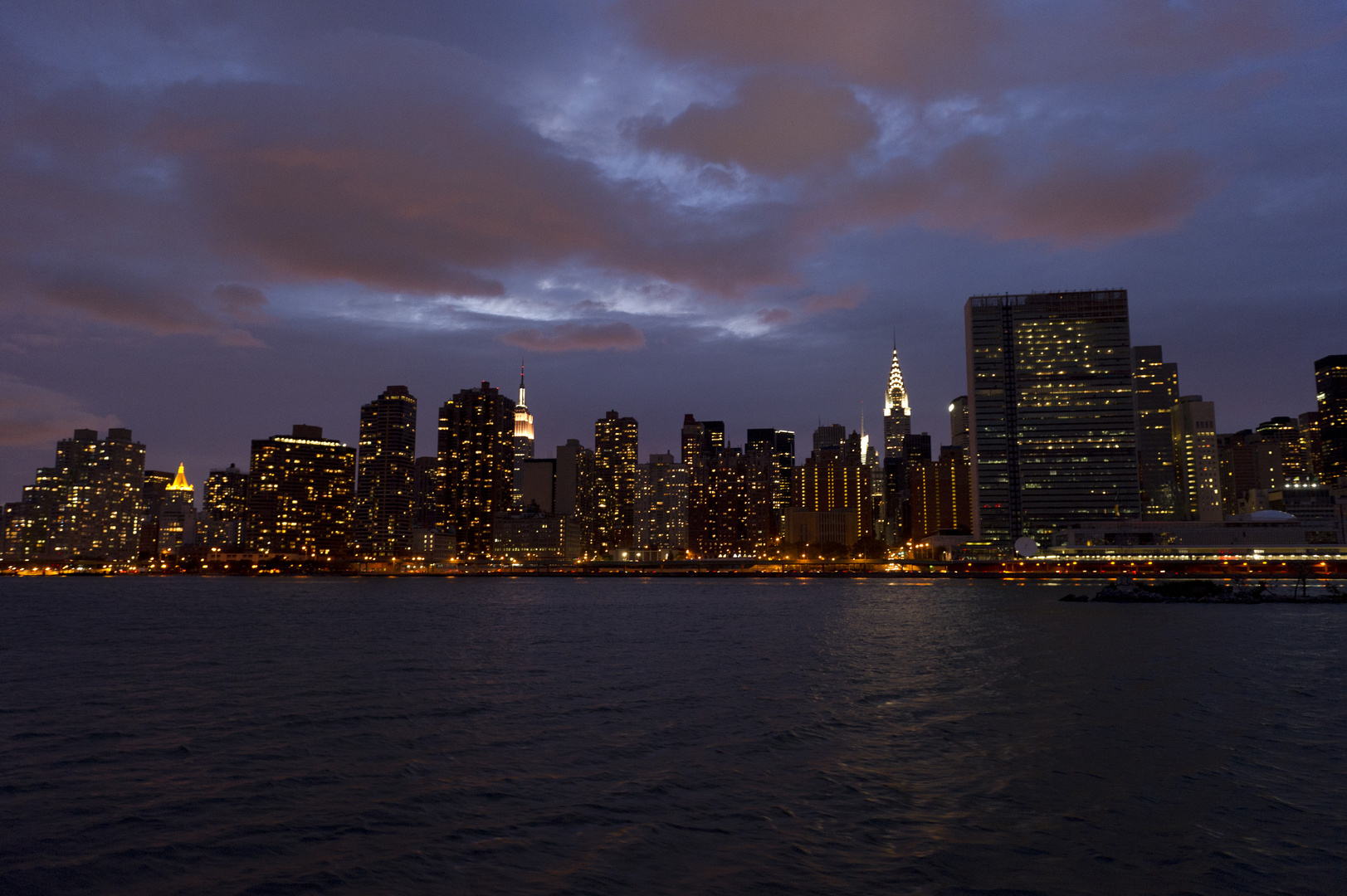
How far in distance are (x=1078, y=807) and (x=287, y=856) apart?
2253cm

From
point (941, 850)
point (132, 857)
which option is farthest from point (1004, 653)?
point (132, 857)

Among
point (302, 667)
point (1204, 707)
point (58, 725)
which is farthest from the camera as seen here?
point (302, 667)

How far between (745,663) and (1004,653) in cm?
2240

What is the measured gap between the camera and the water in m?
20.5

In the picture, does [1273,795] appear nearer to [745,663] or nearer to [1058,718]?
[1058,718]

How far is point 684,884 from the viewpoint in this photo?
63.6 ft

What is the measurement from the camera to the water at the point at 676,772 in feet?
67.3

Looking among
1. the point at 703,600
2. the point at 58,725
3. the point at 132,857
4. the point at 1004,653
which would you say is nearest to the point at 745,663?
the point at 1004,653

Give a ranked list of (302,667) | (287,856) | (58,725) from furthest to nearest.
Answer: (302,667) < (58,725) < (287,856)

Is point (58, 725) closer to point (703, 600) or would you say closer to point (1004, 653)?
point (1004, 653)

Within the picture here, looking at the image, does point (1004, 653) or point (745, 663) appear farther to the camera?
point (1004, 653)

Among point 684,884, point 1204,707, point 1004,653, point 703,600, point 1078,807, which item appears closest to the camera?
point 684,884

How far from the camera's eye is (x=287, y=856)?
21.5 metres

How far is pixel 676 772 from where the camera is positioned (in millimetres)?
29500
